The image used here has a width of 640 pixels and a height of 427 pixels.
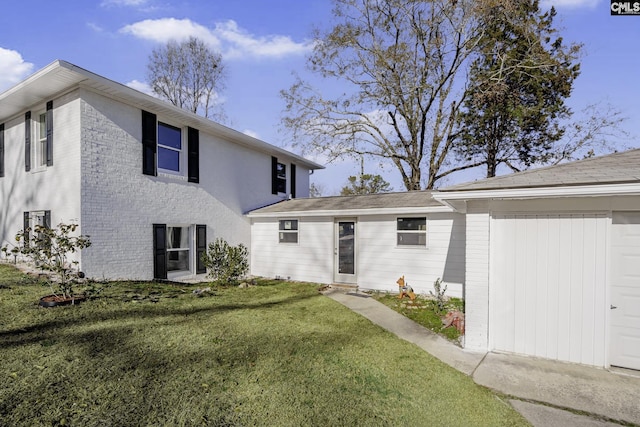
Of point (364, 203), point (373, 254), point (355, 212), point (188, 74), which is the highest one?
point (188, 74)

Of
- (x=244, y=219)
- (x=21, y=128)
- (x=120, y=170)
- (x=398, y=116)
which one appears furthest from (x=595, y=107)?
(x=21, y=128)

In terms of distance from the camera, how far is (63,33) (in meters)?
8.28

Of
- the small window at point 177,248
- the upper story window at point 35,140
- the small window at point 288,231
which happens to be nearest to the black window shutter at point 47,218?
the upper story window at point 35,140

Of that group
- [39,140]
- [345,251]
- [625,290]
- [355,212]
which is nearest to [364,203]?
[355,212]

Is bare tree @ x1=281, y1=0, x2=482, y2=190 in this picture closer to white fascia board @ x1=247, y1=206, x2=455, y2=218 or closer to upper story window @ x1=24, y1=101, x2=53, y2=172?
white fascia board @ x1=247, y1=206, x2=455, y2=218

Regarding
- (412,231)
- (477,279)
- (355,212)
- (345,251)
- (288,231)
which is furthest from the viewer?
(288,231)

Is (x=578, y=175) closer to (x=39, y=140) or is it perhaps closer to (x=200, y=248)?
(x=200, y=248)

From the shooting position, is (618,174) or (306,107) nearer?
(618,174)

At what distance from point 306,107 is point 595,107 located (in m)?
16.5

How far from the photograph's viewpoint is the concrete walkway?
3.29m

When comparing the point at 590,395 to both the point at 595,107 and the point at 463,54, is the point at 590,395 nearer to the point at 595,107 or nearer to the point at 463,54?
the point at 463,54

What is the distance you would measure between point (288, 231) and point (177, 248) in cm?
391

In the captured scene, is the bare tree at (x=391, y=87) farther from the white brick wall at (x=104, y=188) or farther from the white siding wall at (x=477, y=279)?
the white siding wall at (x=477, y=279)

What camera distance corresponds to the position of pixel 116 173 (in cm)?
859
